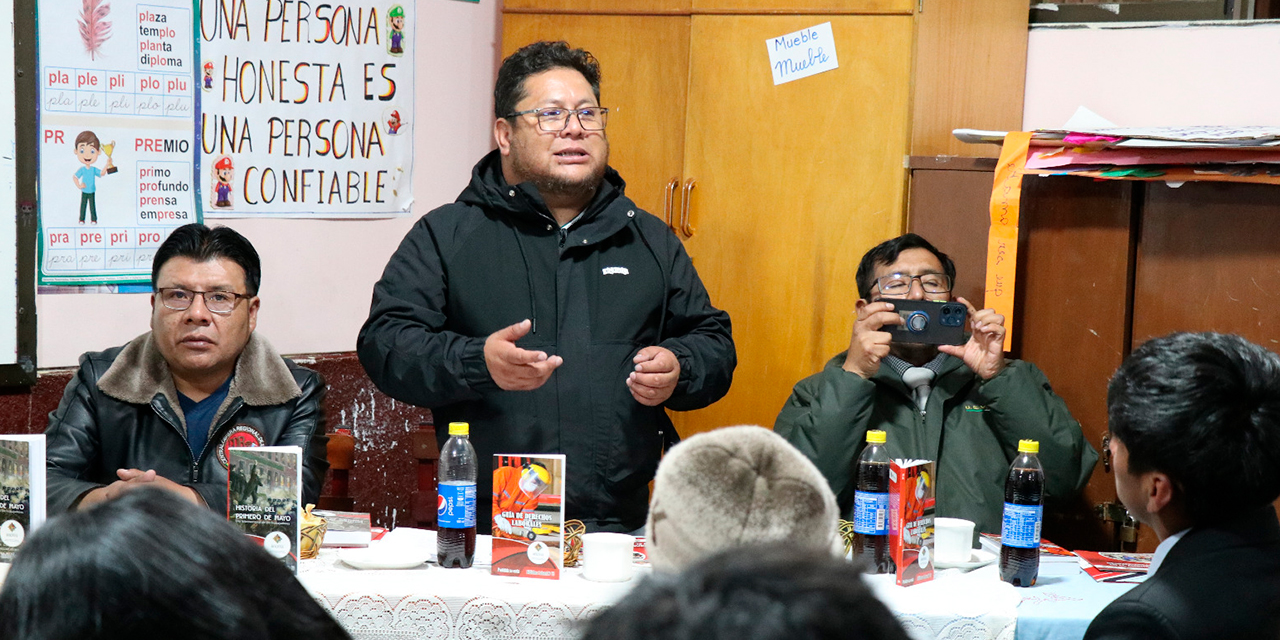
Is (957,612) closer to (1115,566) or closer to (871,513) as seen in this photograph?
(871,513)

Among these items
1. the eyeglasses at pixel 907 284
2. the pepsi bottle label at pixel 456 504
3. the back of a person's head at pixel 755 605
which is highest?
the eyeglasses at pixel 907 284

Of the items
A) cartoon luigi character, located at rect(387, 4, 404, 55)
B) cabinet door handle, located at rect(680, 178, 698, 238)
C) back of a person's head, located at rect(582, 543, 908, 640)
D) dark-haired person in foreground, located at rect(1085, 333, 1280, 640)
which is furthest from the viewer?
cartoon luigi character, located at rect(387, 4, 404, 55)

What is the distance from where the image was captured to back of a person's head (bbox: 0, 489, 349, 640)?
67 centimetres

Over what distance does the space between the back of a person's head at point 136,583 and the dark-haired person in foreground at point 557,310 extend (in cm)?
162

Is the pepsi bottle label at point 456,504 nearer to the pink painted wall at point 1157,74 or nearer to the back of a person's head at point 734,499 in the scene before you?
the back of a person's head at point 734,499

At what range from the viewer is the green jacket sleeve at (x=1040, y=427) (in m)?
2.61

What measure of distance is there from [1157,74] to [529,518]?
2.46 metres

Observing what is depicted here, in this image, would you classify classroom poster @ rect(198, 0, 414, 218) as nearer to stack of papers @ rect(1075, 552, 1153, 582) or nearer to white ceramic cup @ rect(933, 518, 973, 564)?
white ceramic cup @ rect(933, 518, 973, 564)

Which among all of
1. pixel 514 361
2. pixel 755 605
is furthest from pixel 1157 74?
pixel 755 605

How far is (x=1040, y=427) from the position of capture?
260 centimetres

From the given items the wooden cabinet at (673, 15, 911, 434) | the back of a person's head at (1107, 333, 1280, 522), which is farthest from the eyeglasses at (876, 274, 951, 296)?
the back of a person's head at (1107, 333, 1280, 522)

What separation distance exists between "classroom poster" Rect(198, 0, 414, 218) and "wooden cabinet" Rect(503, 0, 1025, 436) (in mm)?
749

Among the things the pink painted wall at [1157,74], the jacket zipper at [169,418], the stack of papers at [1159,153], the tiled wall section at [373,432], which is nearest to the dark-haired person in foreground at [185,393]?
the jacket zipper at [169,418]

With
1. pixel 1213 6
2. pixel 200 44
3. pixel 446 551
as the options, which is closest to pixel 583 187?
pixel 446 551
